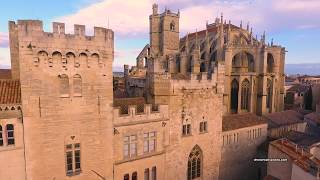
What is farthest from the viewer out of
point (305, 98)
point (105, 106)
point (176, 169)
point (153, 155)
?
point (305, 98)

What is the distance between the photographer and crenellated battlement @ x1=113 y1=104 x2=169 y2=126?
20.8 metres

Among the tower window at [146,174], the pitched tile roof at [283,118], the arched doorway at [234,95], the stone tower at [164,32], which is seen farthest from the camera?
the stone tower at [164,32]

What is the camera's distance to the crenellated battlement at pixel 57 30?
16680 mm

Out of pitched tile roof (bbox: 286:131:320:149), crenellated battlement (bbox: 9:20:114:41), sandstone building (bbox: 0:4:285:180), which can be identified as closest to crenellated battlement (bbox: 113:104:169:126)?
sandstone building (bbox: 0:4:285:180)

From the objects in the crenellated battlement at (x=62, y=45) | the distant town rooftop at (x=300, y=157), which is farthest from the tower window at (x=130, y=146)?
the distant town rooftop at (x=300, y=157)

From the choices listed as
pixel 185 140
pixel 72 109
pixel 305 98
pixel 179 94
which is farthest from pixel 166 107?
pixel 305 98

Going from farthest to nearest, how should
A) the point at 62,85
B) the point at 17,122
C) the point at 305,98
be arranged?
1. the point at 305,98
2. the point at 62,85
3. the point at 17,122

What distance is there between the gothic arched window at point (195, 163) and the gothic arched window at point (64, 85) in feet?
46.9

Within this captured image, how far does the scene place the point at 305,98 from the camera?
68062 millimetres

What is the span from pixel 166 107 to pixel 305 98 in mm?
59539

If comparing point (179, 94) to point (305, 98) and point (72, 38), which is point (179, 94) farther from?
point (305, 98)

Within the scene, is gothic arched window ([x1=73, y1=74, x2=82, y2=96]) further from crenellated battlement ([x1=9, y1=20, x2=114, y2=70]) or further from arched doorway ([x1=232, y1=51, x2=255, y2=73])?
arched doorway ([x1=232, y1=51, x2=255, y2=73])

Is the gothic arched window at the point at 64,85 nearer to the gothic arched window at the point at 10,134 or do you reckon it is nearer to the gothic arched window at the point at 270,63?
the gothic arched window at the point at 10,134

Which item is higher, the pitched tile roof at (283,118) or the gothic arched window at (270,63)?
the gothic arched window at (270,63)
